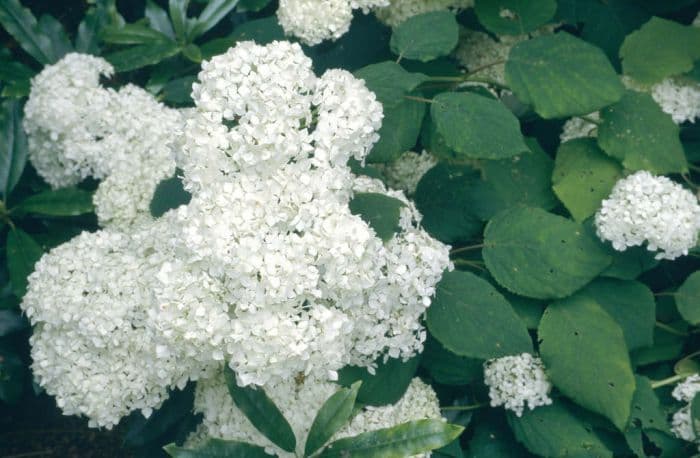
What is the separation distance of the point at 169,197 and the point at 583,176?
4.18ft

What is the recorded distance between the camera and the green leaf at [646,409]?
2094mm

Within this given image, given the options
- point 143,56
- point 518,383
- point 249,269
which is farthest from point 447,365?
point 143,56

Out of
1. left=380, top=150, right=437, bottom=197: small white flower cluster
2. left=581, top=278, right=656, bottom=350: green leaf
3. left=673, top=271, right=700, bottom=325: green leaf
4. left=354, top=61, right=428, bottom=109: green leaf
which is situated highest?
left=354, top=61, right=428, bottom=109: green leaf

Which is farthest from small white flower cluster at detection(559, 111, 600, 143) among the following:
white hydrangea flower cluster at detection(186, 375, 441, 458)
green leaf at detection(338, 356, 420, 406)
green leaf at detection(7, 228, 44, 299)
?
green leaf at detection(7, 228, 44, 299)

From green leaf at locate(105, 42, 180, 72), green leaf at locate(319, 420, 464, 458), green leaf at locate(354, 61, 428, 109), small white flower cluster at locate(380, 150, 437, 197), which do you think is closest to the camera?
green leaf at locate(319, 420, 464, 458)

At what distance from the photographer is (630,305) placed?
218 centimetres

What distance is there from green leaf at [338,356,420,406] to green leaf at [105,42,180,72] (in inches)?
52.8

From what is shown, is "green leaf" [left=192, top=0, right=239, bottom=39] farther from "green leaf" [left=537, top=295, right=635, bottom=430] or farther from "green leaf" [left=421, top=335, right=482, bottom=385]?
"green leaf" [left=537, top=295, right=635, bottom=430]

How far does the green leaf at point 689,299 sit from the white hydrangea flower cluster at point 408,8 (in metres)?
1.18

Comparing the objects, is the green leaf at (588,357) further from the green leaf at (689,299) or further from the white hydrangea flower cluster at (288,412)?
the white hydrangea flower cluster at (288,412)

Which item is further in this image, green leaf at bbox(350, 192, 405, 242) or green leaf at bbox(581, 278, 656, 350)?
green leaf at bbox(581, 278, 656, 350)

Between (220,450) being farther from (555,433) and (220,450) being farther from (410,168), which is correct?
(410,168)

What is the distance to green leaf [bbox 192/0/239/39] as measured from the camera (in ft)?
8.65

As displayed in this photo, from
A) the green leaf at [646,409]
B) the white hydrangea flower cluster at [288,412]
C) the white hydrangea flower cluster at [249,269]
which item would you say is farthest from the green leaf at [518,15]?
the white hydrangea flower cluster at [288,412]
